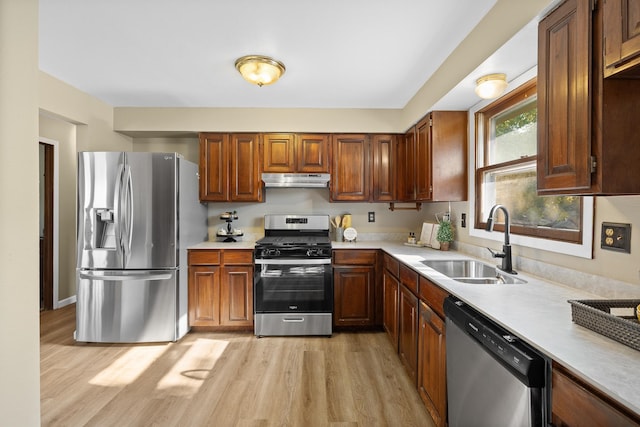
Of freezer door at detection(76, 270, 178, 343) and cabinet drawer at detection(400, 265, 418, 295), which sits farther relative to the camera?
freezer door at detection(76, 270, 178, 343)

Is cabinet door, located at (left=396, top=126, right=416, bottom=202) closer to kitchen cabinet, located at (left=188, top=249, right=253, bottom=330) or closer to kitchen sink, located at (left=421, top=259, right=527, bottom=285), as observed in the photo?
kitchen sink, located at (left=421, top=259, right=527, bottom=285)

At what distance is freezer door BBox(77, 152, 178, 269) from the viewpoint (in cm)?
286

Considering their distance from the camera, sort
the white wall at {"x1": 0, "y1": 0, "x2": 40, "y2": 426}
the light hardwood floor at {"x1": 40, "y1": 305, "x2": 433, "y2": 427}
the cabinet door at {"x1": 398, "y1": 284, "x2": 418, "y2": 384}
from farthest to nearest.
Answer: the cabinet door at {"x1": 398, "y1": 284, "x2": 418, "y2": 384} → the light hardwood floor at {"x1": 40, "y1": 305, "x2": 433, "y2": 427} → the white wall at {"x1": 0, "y1": 0, "x2": 40, "y2": 426}

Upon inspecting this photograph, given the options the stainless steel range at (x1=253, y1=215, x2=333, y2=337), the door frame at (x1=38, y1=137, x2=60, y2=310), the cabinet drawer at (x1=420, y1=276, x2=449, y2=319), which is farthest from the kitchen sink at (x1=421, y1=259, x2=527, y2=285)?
the door frame at (x1=38, y1=137, x2=60, y2=310)

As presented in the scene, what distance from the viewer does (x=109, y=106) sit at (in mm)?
3496

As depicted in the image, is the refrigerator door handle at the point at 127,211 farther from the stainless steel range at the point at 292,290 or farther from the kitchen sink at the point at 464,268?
the kitchen sink at the point at 464,268

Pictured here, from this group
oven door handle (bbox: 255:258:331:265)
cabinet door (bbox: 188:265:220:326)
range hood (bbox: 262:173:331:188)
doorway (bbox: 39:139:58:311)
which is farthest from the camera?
doorway (bbox: 39:139:58:311)

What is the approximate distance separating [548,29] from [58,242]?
4.87m

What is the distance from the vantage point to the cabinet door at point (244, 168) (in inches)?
137

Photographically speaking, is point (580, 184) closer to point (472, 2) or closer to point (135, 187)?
point (472, 2)

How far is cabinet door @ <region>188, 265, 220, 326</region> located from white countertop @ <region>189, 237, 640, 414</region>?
2132 millimetres

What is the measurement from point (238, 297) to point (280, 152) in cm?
160

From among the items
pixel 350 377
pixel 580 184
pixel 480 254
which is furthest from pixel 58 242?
pixel 580 184

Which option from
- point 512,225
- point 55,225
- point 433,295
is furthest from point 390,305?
point 55,225
